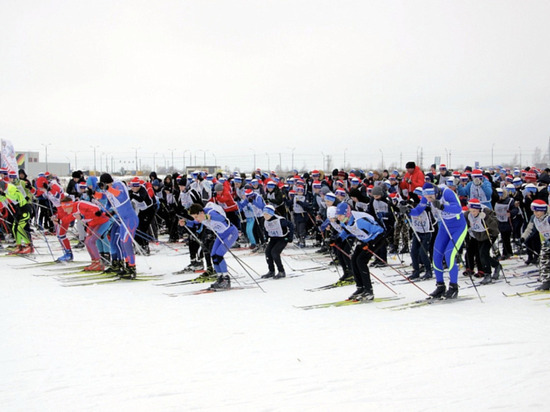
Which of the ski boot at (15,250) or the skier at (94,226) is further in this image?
the ski boot at (15,250)

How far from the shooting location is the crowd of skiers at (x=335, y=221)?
873 centimetres

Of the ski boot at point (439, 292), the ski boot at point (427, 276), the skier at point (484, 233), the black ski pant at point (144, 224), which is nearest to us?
the ski boot at point (439, 292)

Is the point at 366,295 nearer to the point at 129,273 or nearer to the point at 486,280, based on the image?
the point at 486,280

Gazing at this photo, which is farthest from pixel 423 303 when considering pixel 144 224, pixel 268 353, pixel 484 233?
pixel 144 224

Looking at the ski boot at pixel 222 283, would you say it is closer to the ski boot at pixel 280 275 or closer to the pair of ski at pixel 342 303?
the ski boot at pixel 280 275

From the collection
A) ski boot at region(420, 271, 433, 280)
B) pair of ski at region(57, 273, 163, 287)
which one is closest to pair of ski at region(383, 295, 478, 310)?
ski boot at region(420, 271, 433, 280)

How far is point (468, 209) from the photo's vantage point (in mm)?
10305

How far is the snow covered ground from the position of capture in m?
4.66

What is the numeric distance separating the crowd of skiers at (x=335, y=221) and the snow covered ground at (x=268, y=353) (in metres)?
0.94

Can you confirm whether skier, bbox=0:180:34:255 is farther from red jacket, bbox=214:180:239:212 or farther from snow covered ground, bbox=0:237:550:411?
snow covered ground, bbox=0:237:550:411

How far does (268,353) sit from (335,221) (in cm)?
436

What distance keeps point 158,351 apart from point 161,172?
4380 centimetres

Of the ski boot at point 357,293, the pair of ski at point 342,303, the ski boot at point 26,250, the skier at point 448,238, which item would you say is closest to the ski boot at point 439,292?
the skier at point 448,238

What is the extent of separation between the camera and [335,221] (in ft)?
32.3
